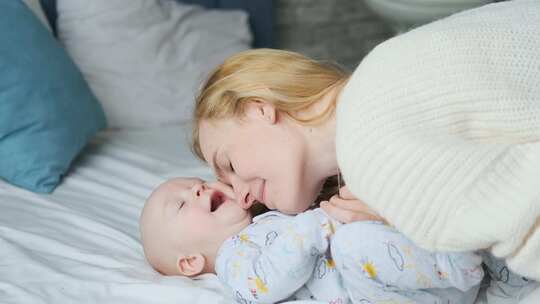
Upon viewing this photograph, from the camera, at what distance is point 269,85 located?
1392 mm

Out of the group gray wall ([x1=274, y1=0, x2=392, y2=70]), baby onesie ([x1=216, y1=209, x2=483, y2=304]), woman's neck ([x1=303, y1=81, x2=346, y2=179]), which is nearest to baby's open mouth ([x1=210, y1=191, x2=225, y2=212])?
baby onesie ([x1=216, y1=209, x2=483, y2=304])

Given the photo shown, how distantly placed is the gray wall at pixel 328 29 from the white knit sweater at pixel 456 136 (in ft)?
7.26

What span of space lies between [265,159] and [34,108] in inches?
33.4

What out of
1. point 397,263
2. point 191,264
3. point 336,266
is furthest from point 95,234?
point 397,263

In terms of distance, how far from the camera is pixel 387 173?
1040mm

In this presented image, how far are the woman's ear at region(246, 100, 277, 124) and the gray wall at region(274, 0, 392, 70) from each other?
1.94m

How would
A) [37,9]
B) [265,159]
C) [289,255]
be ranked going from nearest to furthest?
[289,255]
[265,159]
[37,9]

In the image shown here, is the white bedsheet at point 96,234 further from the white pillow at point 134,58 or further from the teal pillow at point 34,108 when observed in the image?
the white pillow at point 134,58

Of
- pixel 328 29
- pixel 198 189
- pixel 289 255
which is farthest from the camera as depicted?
pixel 328 29

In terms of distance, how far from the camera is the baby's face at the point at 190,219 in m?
1.41

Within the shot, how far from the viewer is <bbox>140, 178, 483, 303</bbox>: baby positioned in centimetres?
112

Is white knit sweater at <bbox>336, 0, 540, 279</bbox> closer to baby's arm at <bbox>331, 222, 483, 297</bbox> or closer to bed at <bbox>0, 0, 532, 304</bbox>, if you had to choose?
baby's arm at <bbox>331, 222, 483, 297</bbox>

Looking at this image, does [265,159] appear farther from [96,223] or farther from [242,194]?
[96,223]

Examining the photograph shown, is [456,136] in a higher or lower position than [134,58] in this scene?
higher
